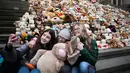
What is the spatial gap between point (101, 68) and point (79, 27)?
131 centimetres

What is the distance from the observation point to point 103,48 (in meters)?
6.19

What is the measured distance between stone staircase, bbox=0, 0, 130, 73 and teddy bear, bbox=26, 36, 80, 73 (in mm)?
1448

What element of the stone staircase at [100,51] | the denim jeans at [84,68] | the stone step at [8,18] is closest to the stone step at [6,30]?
the stone staircase at [100,51]

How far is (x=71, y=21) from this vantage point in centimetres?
720

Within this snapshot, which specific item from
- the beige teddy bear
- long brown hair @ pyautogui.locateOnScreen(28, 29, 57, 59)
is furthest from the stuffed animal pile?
the beige teddy bear

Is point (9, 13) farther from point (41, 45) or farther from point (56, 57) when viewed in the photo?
point (56, 57)

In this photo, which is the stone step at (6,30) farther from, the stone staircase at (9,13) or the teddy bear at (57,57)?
the teddy bear at (57,57)

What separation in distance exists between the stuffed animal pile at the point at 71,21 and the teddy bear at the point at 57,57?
2.27 metres

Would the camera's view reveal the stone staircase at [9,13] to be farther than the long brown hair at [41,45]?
Yes

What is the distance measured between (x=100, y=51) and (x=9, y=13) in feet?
10.2

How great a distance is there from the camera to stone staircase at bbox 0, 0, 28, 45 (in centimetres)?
599

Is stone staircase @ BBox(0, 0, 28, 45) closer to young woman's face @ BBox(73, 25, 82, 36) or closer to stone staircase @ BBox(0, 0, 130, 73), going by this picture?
stone staircase @ BBox(0, 0, 130, 73)

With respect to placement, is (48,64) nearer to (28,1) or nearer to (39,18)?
(39,18)

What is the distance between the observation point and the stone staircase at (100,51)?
5039 mm
